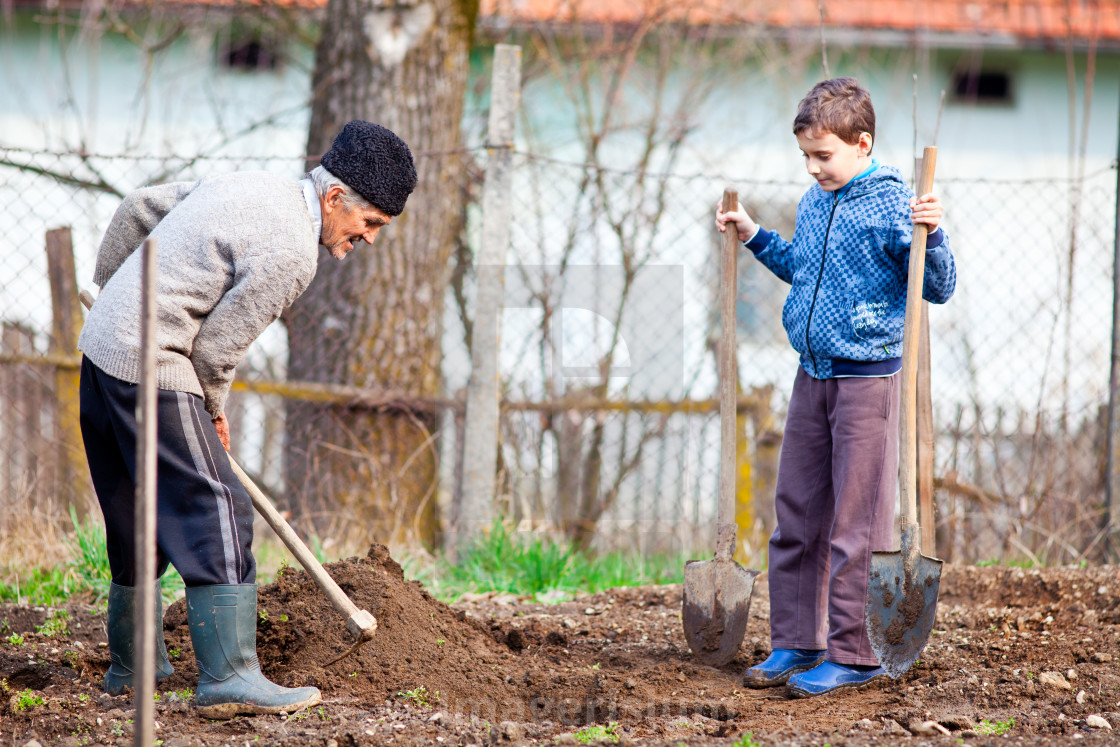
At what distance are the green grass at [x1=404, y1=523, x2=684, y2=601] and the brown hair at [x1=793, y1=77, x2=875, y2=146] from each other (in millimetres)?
2245

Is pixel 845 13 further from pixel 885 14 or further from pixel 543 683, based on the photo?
pixel 543 683

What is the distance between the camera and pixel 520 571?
4125 mm

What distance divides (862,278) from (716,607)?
113cm

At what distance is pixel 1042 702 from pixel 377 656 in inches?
74.0

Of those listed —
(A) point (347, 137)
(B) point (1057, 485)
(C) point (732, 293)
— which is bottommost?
(B) point (1057, 485)

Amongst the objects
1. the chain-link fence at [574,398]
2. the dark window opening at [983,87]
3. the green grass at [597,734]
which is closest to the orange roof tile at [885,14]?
the dark window opening at [983,87]

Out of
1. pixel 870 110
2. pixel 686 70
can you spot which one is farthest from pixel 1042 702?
pixel 686 70

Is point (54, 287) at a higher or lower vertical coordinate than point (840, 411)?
higher

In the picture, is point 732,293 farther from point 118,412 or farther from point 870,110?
point 118,412

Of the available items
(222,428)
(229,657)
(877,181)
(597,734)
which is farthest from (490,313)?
(597,734)

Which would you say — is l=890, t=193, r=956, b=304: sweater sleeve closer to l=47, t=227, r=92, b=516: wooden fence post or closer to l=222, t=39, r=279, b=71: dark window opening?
l=47, t=227, r=92, b=516: wooden fence post

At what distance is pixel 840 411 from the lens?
2.73 metres

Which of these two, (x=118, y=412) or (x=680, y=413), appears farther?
(x=680, y=413)

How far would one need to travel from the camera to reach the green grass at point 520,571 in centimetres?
405
